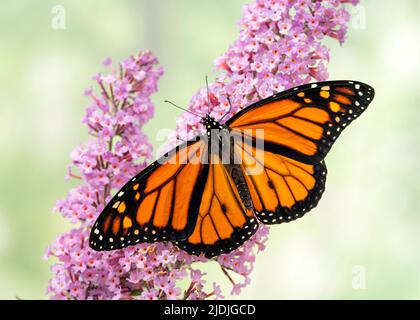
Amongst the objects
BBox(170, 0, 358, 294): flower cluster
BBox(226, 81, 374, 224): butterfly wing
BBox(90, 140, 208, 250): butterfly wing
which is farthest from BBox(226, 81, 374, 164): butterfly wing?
BBox(90, 140, 208, 250): butterfly wing

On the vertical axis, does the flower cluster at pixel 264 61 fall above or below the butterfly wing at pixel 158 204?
above

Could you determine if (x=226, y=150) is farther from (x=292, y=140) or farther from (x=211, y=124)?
(x=292, y=140)

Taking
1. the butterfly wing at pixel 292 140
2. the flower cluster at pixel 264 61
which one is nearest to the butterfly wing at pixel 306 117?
the butterfly wing at pixel 292 140

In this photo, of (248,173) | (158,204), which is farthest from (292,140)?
(158,204)

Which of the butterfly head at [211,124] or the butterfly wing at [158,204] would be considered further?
the butterfly head at [211,124]

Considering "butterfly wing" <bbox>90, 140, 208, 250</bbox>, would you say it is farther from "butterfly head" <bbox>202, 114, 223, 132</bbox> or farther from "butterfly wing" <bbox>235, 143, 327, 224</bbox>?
"butterfly wing" <bbox>235, 143, 327, 224</bbox>

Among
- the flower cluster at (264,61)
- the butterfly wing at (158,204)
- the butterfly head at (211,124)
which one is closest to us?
the butterfly wing at (158,204)

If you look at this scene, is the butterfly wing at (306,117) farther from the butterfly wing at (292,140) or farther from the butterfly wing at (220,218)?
the butterfly wing at (220,218)

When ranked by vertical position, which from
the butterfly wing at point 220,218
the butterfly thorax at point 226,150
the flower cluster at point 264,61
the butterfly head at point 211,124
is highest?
the flower cluster at point 264,61
